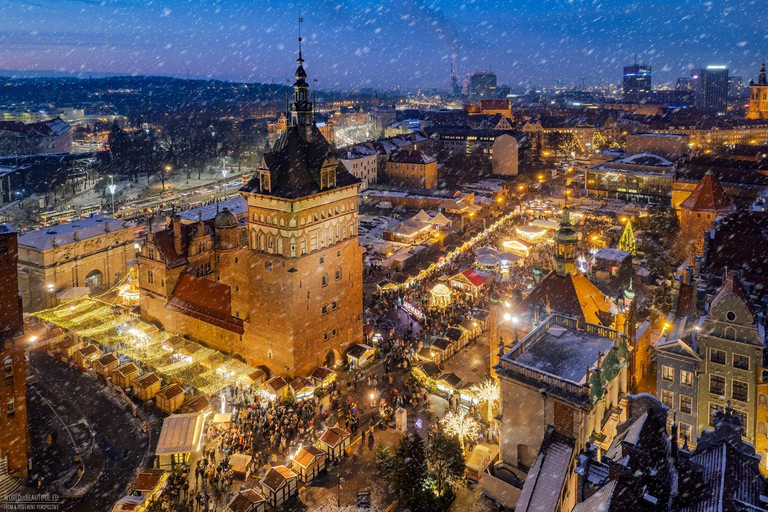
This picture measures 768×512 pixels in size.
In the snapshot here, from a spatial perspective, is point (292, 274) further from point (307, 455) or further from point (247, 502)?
point (247, 502)

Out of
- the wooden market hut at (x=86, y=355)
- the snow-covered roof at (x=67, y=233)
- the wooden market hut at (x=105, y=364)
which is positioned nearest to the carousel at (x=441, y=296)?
the wooden market hut at (x=105, y=364)

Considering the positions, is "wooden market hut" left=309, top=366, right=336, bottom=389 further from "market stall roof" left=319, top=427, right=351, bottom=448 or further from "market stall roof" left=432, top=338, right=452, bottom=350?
"market stall roof" left=432, top=338, right=452, bottom=350

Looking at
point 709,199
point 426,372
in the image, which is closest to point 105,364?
point 426,372

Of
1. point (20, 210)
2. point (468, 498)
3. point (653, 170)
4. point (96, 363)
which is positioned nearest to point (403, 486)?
point (468, 498)

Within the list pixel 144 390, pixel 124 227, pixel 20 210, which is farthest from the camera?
pixel 20 210

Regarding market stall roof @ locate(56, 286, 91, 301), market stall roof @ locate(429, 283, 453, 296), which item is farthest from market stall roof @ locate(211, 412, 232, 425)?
market stall roof @ locate(56, 286, 91, 301)

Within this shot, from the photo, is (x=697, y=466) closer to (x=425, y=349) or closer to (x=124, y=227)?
(x=425, y=349)
